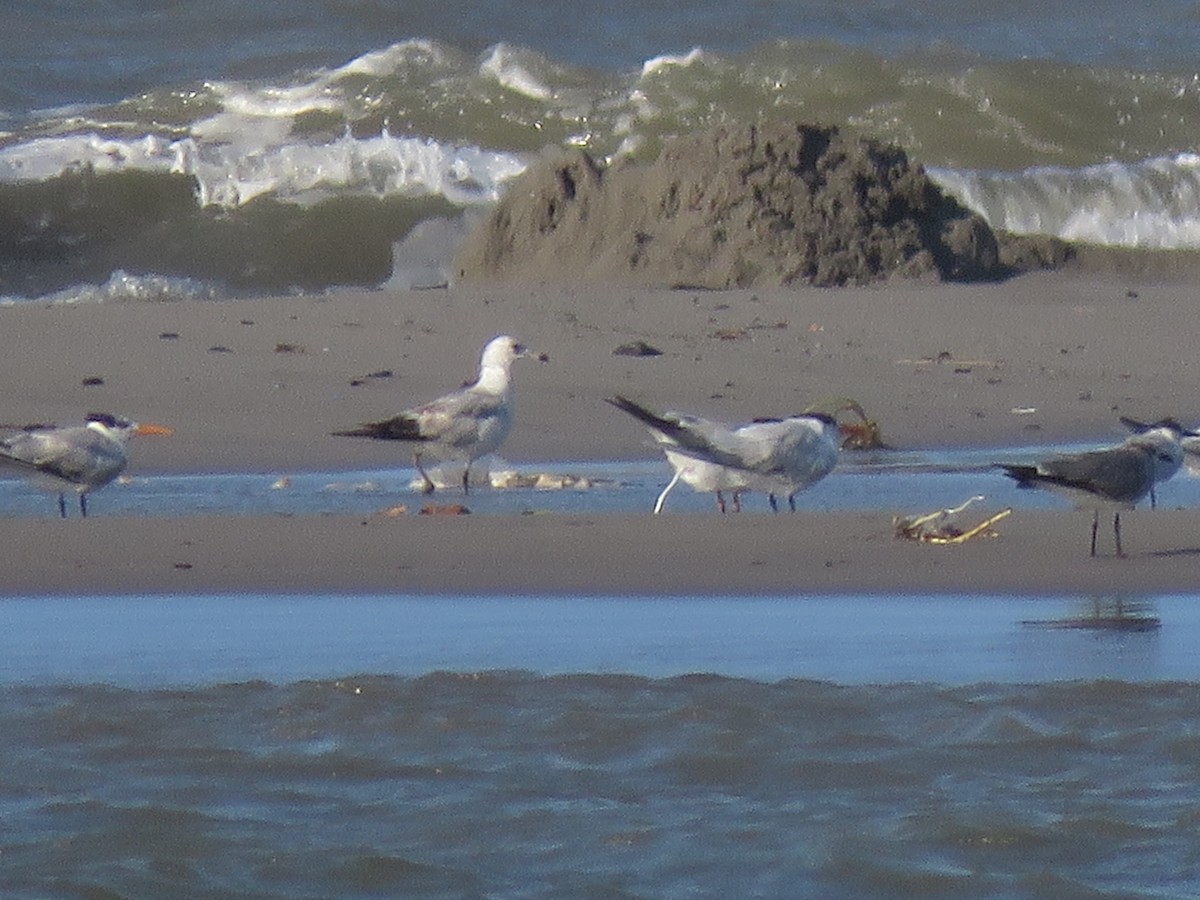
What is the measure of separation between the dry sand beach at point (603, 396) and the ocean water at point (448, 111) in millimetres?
3934

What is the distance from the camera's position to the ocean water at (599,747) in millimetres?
4117

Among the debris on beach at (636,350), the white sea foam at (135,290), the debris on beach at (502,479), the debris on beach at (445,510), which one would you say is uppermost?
the white sea foam at (135,290)

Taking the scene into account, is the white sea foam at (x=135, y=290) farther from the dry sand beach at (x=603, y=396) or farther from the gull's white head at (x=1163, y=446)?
the gull's white head at (x=1163, y=446)

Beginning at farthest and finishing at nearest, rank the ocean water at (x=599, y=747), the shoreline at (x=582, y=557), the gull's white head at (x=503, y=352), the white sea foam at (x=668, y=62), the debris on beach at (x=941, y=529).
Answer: the white sea foam at (x=668, y=62) → the gull's white head at (x=503, y=352) → the debris on beach at (x=941, y=529) → the shoreline at (x=582, y=557) → the ocean water at (x=599, y=747)

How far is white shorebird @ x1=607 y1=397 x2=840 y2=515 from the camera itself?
300 inches

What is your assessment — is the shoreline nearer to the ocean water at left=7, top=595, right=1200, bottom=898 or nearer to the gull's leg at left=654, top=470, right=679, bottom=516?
the ocean water at left=7, top=595, right=1200, bottom=898

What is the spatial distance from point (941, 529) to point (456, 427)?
2376mm

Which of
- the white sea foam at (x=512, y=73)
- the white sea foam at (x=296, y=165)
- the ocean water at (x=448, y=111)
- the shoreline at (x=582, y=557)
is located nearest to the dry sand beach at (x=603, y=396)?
the shoreline at (x=582, y=557)

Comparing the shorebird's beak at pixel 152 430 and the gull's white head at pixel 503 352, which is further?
the gull's white head at pixel 503 352

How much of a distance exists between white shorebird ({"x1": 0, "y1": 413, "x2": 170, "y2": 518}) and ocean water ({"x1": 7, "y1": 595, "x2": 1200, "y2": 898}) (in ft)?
5.42

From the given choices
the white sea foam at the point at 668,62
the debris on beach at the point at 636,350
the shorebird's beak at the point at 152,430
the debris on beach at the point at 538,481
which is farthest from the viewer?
the white sea foam at the point at 668,62

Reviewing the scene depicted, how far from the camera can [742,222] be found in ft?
40.9

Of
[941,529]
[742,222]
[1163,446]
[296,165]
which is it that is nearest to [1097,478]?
[941,529]

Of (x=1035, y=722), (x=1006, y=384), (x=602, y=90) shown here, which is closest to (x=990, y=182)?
(x=602, y=90)
